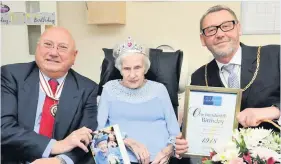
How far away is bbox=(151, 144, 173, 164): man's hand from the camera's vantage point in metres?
1.51

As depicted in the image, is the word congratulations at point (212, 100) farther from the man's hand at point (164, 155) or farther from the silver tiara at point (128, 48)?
the silver tiara at point (128, 48)

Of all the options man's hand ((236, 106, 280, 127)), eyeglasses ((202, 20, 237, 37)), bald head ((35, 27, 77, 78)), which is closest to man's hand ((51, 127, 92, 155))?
bald head ((35, 27, 77, 78))

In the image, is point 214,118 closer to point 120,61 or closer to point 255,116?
point 255,116

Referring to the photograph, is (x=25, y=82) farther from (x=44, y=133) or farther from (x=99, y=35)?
(x=99, y=35)

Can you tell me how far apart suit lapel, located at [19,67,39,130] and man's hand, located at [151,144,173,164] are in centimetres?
61

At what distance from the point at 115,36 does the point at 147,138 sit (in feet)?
4.18

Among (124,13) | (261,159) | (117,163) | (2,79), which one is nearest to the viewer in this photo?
(261,159)

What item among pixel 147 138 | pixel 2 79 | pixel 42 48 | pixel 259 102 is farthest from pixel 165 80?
pixel 2 79

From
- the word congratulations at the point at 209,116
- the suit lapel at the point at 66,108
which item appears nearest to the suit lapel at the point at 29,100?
the suit lapel at the point at 66,108

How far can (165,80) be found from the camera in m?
1.79

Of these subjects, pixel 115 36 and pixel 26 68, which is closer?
pixel 26 68

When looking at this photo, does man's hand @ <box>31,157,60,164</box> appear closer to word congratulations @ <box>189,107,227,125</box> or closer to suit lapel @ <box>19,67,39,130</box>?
suit lapel @ <box>19,67,39,130</box>

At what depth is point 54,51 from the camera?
4.90ft

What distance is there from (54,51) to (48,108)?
28cm
